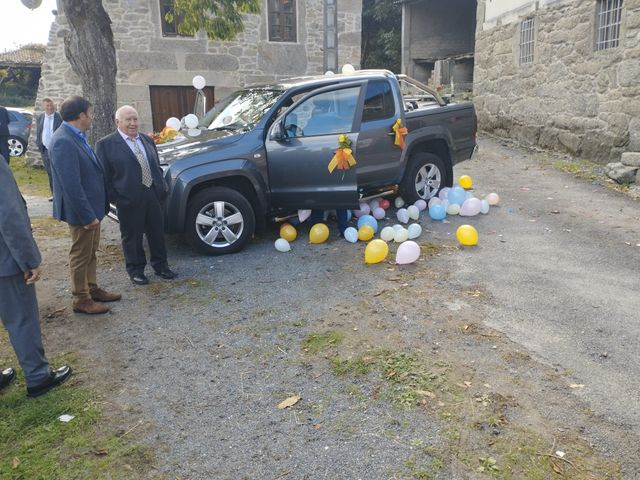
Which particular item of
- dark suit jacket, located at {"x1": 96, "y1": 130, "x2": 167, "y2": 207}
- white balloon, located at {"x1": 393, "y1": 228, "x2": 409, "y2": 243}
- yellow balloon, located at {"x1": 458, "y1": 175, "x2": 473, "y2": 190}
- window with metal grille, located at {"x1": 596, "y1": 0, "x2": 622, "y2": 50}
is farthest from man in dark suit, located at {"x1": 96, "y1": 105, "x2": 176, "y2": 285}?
window with metal grille, located at {"x1": 596, "y1": 0, "x2": 622, "y2": 50}

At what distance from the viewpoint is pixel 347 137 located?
22.5 ft

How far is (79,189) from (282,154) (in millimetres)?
2562

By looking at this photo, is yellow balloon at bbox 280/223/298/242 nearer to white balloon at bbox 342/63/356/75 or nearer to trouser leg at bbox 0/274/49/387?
white balloon at bbox 342/63/356/75

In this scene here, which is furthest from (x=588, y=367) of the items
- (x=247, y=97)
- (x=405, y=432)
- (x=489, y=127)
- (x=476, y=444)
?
(x=489, y=127)

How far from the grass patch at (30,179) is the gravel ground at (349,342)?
4.69m

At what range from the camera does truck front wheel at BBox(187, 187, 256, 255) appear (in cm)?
632

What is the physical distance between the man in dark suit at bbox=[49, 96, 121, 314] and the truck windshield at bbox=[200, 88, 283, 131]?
2.30 meters

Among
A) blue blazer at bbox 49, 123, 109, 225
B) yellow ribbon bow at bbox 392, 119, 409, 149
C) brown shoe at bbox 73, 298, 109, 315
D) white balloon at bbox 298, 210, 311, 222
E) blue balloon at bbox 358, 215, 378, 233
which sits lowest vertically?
brown shoe at bbox 73, 298, 109, 315

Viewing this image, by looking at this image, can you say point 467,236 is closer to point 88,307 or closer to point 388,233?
point 388,233

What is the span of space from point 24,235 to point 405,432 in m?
2.62

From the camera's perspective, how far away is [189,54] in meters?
15.9

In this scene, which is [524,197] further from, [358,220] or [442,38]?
[442,38]

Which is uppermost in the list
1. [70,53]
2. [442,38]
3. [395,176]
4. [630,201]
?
[442,38]

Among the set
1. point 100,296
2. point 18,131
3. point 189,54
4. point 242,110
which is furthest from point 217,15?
point 18,131
